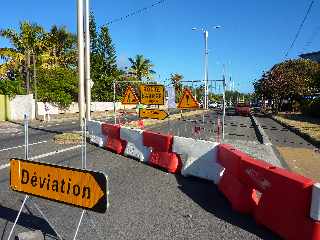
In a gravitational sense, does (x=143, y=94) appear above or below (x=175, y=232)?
above

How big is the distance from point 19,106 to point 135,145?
1016 inches

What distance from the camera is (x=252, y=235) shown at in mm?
6703

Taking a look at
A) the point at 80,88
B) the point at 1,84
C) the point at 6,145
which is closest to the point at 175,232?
the point at 6,145

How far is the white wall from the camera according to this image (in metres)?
37.3

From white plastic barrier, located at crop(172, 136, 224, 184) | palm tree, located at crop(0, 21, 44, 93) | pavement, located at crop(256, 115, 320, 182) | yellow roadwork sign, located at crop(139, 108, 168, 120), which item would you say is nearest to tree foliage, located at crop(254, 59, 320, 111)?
palm tree, located at crop(0, 21, 44, 93)

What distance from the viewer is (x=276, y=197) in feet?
22.6

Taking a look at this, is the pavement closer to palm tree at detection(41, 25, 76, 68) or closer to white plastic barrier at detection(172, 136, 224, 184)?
white plastic barrier at detection(172, 136, 224, 184)

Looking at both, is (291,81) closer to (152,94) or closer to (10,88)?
(10,88)

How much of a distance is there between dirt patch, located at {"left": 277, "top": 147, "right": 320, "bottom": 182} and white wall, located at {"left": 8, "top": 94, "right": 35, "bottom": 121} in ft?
77.9

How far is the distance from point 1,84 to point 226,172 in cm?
3127

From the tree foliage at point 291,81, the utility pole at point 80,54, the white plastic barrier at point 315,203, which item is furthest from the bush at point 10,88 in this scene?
the white plastic barrier at point 315,203

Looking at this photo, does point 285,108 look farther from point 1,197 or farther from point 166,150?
point 1,197

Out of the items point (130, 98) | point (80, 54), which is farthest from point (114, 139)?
point (130, 98)

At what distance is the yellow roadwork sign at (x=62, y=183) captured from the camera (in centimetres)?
540
